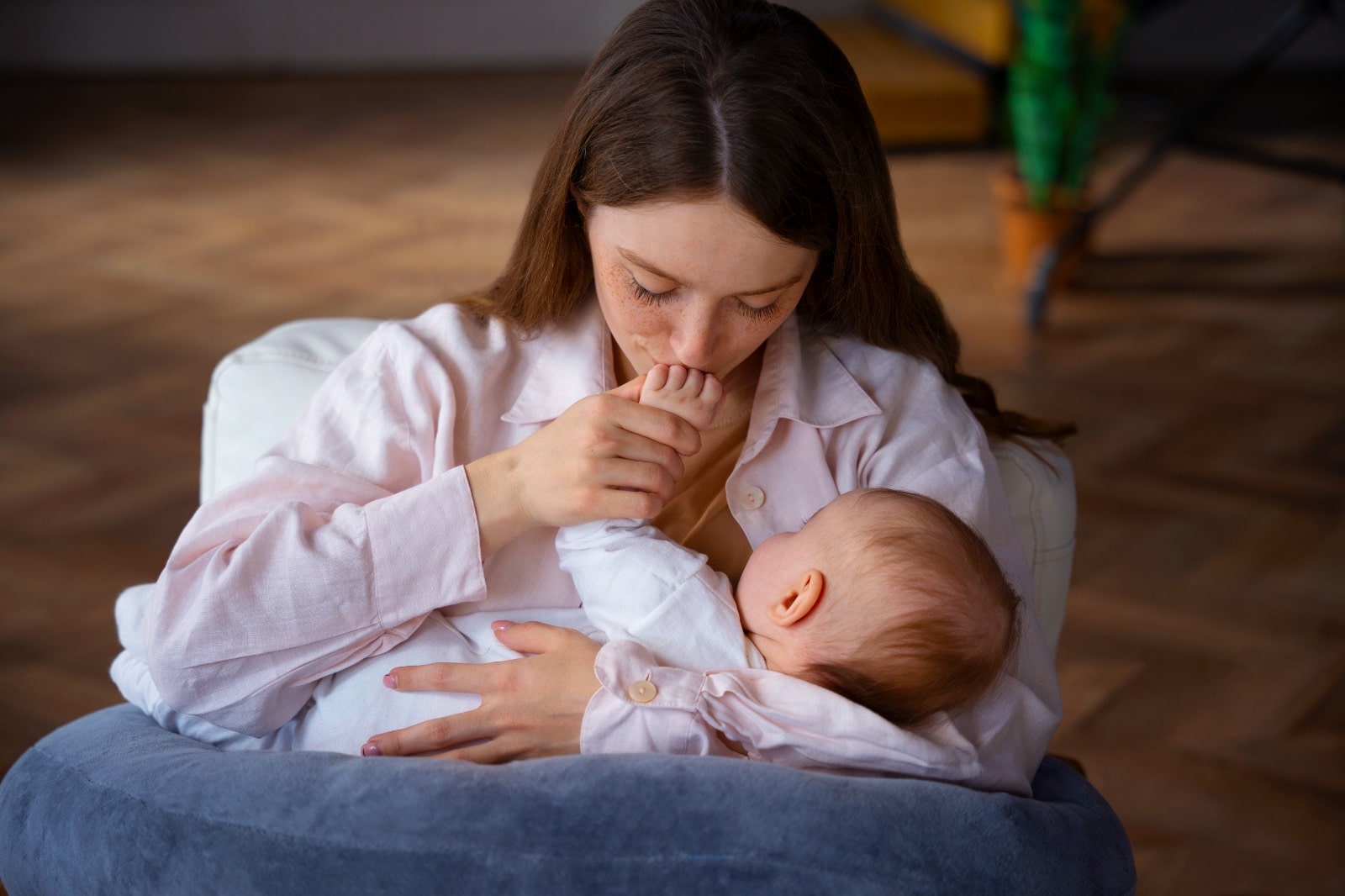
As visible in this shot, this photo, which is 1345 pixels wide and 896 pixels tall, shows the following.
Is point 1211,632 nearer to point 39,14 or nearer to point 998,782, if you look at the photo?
point 998,782

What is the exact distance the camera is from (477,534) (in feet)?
4.18

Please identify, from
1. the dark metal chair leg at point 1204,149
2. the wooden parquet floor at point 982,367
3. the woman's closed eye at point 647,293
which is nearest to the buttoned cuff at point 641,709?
the woman's closed eye at point 647,293

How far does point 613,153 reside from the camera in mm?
1271

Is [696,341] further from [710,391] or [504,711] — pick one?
[504,711]

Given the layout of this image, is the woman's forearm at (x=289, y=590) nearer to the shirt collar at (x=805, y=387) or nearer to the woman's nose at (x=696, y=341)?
the woman's nose at (x=696, y=341)

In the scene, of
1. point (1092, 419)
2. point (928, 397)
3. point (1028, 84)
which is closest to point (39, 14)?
point (1028, 84)

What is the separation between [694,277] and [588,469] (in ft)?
0.68

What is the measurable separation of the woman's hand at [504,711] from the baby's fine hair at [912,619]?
226 millimetres

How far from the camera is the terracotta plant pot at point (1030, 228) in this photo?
14.4 feet

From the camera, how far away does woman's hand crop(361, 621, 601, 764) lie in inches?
47.6

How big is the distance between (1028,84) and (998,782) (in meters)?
3.33

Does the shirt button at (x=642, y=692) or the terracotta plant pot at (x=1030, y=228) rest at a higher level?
the shirt button at (x=642, y=692)

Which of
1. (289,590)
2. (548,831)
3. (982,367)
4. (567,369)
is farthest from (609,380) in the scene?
(982,367)

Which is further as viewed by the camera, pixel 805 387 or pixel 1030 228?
pixel 1030 228
